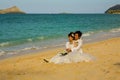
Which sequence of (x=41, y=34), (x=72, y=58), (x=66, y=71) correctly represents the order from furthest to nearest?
(x=41, y=34)
(x=72, y=58)
(x=66, y=71)

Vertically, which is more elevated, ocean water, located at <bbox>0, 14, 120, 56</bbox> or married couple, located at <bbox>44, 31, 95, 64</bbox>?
married couple, located at <bbox>44, 31, 95, 64</bbox>

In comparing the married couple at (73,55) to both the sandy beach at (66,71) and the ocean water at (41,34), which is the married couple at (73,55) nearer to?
the sandy beach at (66,71)

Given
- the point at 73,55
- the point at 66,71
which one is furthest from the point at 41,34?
the point at 66,71

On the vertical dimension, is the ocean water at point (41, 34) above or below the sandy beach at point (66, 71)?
below

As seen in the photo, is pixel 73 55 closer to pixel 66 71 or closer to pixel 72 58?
pixel 72 58

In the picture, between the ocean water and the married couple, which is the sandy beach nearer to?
the married couple

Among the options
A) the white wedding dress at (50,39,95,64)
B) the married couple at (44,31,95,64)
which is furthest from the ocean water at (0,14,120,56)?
the white wedding dress at (50,39,95,64)

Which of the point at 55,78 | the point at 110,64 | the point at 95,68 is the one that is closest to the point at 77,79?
the point at 55,78

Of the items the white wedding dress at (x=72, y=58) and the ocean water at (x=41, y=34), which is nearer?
the white wedding dress at (x=72, y=58)

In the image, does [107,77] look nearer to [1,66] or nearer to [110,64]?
[110,64]

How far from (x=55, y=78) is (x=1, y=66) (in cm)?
344


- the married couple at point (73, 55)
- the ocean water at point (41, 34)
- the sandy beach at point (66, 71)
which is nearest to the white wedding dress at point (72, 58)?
the married couple at point (73, 55)

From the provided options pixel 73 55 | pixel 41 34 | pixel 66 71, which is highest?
pixel 73 55

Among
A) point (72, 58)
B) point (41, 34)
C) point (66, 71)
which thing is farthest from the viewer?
point (41, 34)
